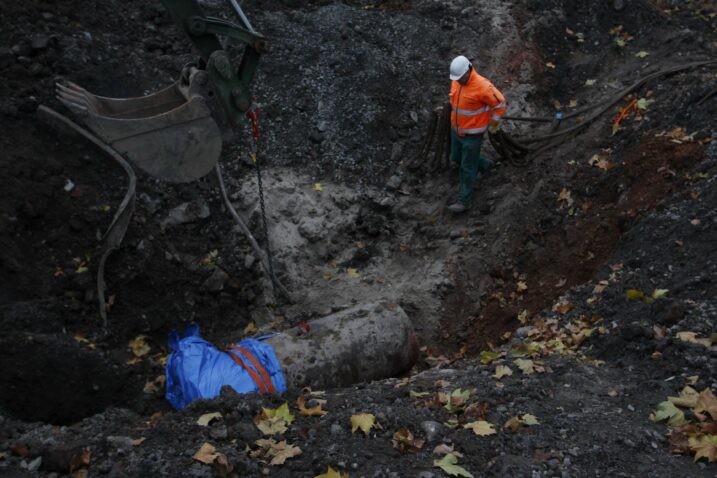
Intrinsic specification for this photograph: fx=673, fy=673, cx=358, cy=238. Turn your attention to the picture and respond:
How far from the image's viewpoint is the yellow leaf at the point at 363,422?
13.8ft

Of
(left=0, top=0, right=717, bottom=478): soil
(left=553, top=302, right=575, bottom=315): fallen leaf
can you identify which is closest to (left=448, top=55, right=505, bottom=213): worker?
(left=0, top=0, right=717, bottom=478): soil

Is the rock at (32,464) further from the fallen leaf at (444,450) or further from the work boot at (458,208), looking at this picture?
the work boot at (458,208)

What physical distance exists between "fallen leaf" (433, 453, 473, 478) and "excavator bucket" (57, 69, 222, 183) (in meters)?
2.89

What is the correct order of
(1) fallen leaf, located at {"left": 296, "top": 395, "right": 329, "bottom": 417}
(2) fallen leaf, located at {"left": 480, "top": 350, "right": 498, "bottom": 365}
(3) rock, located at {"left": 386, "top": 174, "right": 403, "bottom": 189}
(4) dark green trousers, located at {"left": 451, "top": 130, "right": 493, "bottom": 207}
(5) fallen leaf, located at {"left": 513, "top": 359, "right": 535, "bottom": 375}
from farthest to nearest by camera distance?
(3) rock, located at {"left": 386, "top": 174, "right": 403, "bottom": 189} → (4) dark green trousers, located at {"left": 451, "top": 130, "right": 493, "bottom": 207} → (2) fallen leaf, located at {"left": 480, "top": 350, "right": 498, "bottom": 365} → (5) fallen leaf, located at {"left": 513, "top": 359, "right": 535, "bottom": 375} → (1) fallen leaf, located at {"left": 296, "top": 395, "right": 329, "bottom": 417}

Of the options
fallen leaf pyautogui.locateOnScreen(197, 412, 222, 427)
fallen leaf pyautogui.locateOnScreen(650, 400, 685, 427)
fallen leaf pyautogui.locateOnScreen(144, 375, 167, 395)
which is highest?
fallen leaf pyautogui.locateOnScreen(650, 400, 685, 427)

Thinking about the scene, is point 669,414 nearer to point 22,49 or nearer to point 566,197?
point 566,197

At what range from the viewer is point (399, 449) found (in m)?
4.07

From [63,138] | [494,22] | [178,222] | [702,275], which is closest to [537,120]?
[494,22]

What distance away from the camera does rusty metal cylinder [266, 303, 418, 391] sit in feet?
18.3

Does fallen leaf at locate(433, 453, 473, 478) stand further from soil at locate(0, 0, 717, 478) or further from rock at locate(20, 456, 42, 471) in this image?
rock at locate(20, 456, 42, 471)

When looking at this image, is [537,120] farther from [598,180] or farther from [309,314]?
[309,314]

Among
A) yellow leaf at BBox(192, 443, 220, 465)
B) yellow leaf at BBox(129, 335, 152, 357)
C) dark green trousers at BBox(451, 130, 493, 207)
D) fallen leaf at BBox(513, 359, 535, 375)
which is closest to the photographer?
yellow leaf at BBox(192, 443, 220, 465)

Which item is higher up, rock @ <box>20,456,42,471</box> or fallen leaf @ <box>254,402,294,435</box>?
fallen leaf @ <box>254,402,294,435</box>

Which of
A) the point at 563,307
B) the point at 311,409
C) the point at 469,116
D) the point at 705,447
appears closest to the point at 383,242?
the point at 469,116
